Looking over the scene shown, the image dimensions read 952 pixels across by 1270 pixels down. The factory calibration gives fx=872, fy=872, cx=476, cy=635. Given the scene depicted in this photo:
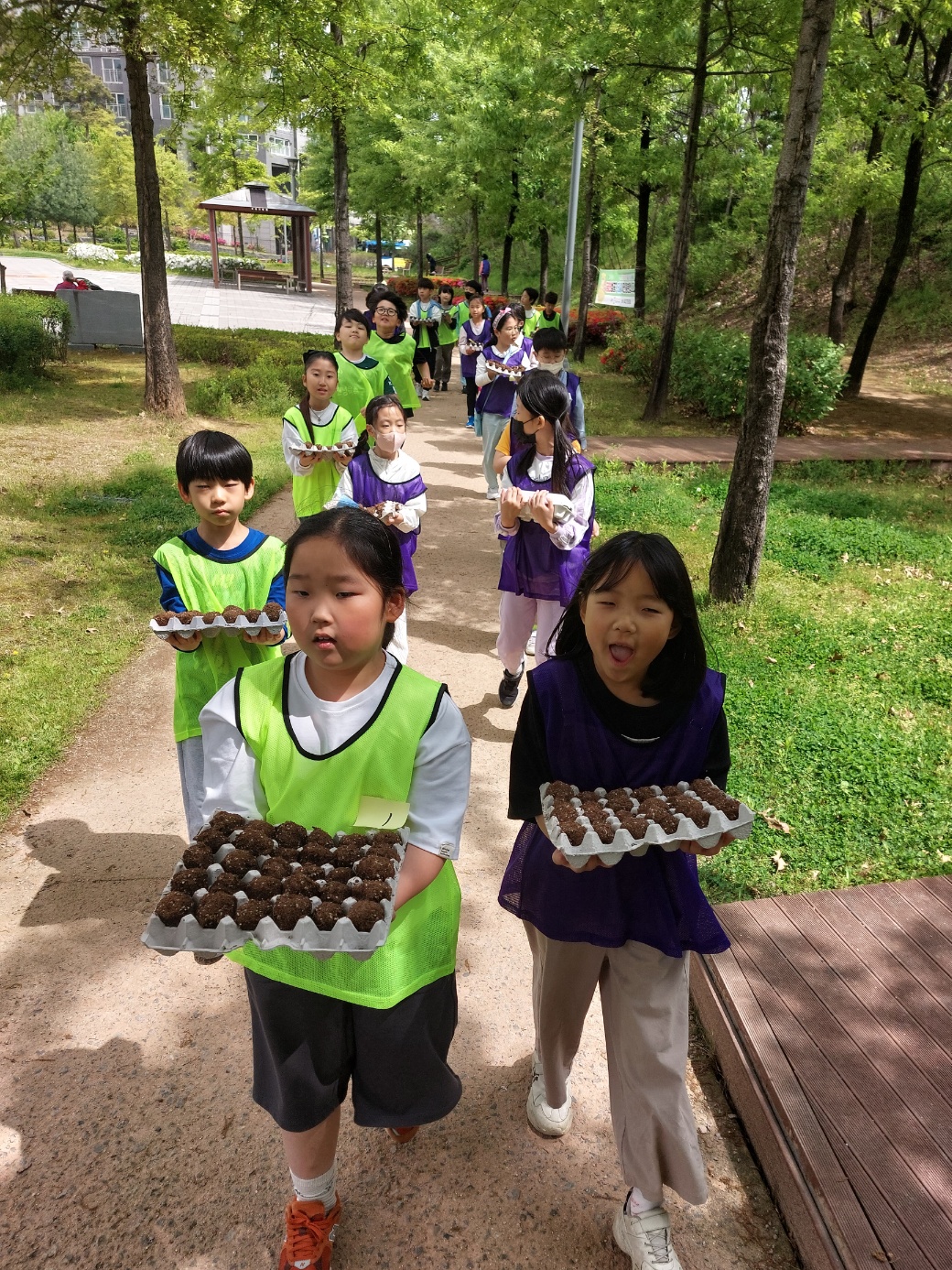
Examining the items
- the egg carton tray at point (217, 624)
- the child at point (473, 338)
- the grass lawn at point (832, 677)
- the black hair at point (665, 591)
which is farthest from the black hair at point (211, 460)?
the child at point (473, 338)

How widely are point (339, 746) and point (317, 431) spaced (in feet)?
13.0

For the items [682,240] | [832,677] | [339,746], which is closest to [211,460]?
[339,746]

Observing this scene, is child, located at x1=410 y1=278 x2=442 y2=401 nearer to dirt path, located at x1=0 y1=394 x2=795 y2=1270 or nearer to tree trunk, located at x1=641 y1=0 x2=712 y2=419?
tree trunk, located at x1=641 y1=0 x2=712 y2=419

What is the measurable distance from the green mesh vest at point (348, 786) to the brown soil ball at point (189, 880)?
245 mm

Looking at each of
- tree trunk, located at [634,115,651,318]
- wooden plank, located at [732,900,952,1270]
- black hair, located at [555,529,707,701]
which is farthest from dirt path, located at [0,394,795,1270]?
tree trunk, located at [634,115,651,318]

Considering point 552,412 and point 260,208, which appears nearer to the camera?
point 552,412

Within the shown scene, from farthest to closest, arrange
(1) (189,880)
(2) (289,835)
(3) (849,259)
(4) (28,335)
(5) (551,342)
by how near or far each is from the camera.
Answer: (3) (849,259) → (4) (28,335) → (5) (551,342) → (2) (289,835) → (1) (189,880)

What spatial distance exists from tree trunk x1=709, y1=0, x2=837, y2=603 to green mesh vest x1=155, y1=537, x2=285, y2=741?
423 cm

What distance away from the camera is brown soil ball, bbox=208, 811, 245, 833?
193cm

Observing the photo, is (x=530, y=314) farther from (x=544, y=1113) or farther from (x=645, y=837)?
(x=645, y=837)

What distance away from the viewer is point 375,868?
178 cm

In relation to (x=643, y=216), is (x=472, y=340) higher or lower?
lower

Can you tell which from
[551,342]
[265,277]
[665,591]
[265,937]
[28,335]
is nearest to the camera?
[265,937]

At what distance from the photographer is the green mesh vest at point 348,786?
77.0 inches
